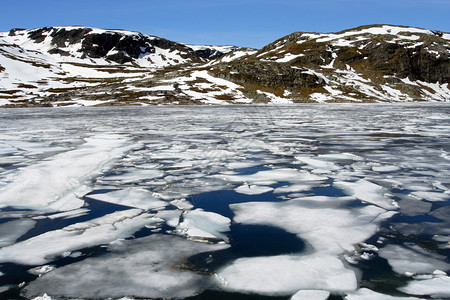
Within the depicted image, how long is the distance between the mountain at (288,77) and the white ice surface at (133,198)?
5889cm

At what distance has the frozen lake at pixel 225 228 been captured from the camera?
299cm

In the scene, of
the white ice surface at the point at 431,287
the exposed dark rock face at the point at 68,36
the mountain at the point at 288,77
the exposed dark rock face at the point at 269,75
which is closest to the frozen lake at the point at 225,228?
the white ice surface at the point at 431,287

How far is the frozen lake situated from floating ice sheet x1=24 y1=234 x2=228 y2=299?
0.05 ft

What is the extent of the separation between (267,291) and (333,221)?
6.64 feet

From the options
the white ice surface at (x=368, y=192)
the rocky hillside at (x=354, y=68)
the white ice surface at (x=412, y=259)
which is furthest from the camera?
the rocky hillside at (x=354, y=68)

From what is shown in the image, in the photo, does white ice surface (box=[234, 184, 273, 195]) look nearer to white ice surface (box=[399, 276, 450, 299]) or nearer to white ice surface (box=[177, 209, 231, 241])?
white ice surface (box=[177, 209, 231, 241])

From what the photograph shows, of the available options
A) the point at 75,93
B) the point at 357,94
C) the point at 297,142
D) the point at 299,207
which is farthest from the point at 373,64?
the point at 299,207

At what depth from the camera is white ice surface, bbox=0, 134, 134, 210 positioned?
17.8 ft

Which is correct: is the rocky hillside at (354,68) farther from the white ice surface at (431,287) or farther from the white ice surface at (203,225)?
the white ice surface at (431,287)

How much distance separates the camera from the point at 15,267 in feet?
10.8

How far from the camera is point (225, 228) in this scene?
4.37m

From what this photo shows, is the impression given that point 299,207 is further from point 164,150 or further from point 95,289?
point 164,150

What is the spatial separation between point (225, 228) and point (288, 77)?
3348 inches

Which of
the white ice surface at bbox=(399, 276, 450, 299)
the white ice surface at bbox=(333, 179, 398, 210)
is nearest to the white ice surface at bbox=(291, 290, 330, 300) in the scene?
the white ice surface at bbox=(399, 276, 450, 299)
